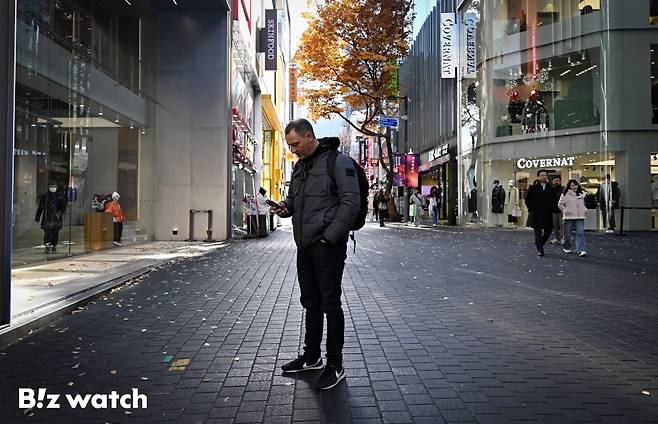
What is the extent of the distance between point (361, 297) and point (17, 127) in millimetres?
6749

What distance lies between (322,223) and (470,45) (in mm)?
29033

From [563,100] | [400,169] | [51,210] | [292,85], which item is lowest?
[51,210]

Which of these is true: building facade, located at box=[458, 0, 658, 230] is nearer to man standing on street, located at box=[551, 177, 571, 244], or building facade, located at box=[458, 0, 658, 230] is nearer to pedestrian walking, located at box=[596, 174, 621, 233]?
pedestrian walking, located at box=[596, 174, 621, 233]

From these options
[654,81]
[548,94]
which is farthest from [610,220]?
[548,94]

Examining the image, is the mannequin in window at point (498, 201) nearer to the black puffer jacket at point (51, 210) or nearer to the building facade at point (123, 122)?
the building facade at point (123, 122)

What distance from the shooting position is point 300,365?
445 cm

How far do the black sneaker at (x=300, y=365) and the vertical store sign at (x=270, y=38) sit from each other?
28.2m

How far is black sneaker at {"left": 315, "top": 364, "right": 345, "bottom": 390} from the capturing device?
402 centimetres

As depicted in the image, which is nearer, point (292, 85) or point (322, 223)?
point (322, 223)

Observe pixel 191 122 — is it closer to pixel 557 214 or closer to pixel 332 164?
pixel 557 214

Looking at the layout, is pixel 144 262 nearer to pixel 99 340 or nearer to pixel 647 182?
pixel 99 340

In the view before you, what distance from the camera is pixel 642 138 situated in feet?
77.3

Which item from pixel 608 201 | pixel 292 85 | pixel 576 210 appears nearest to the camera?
→ pixel 576 210

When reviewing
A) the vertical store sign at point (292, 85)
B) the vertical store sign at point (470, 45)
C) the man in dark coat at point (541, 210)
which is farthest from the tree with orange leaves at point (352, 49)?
the vertical store sign at point (292, 85)
